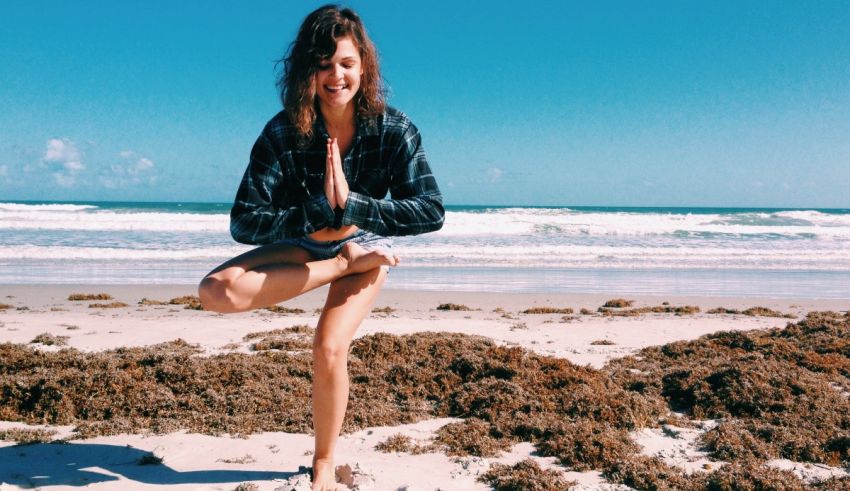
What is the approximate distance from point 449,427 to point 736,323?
6.45 metres

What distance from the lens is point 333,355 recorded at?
3.00 metres

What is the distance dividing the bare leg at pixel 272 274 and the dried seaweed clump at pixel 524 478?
1396 millimetres

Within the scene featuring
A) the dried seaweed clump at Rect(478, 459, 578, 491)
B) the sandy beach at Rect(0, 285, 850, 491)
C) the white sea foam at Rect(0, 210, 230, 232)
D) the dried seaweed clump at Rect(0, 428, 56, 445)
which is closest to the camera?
the dried seaweed clump at Rect(478, 459, 578, 491)

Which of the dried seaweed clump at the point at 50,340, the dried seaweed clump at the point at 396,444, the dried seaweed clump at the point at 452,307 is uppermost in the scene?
the dried seaweed clump at the point at 396,444

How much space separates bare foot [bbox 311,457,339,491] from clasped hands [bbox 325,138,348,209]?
52.7 inches

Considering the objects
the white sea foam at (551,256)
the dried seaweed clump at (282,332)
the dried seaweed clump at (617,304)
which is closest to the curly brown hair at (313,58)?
the dried seaweed clump at (282,332)

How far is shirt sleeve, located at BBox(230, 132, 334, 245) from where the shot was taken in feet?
9.20

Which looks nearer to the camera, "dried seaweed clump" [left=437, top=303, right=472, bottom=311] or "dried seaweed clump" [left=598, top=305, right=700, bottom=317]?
"dried seaweed clump" [left=598, top=305, right=700, bottom=317]

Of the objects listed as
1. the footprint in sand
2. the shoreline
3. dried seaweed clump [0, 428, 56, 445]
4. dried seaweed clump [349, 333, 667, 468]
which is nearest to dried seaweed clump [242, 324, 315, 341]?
dried seaweed clump [349, 333, 667, 468]

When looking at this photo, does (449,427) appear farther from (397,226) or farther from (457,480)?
(397,226)

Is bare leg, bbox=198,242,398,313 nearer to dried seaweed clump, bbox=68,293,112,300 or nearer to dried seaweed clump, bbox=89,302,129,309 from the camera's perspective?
dried seaweed clump, bbox=89,302,129,309

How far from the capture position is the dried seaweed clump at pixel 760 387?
13.1 feet

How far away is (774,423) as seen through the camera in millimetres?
4441

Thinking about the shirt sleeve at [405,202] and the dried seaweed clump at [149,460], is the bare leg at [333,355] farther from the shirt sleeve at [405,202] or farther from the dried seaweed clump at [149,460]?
the dried seaweed clump at [149,460]
